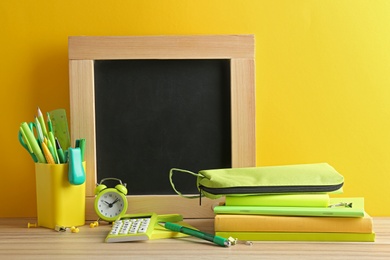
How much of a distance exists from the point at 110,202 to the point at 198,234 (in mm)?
253

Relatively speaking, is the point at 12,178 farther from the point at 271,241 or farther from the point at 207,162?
the point at 271,241

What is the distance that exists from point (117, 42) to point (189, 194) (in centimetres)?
35

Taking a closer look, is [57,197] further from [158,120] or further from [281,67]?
[281,67]

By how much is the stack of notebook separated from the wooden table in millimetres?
17

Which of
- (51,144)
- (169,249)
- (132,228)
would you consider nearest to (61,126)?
(51,144)

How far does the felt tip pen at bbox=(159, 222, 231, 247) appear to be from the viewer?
104cm

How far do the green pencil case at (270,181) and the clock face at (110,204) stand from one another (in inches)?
7.0

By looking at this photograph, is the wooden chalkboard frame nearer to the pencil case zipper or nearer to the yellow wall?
the yellow wall

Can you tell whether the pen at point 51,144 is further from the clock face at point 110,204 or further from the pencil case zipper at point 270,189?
the pencil case zipper at point 270,189

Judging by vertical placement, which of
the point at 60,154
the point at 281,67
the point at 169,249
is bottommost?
the point at 169,249

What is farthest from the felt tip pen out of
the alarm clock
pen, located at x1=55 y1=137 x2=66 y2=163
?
pen, located at x1=55 y1=137 x2=66 y2=163

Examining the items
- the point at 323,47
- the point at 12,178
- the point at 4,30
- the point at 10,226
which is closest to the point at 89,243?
the point at 10,226

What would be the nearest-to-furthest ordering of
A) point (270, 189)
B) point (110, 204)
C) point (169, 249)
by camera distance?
point (169, 249) → point (270, 189) → point (110, 204)

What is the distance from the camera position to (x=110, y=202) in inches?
49.4
